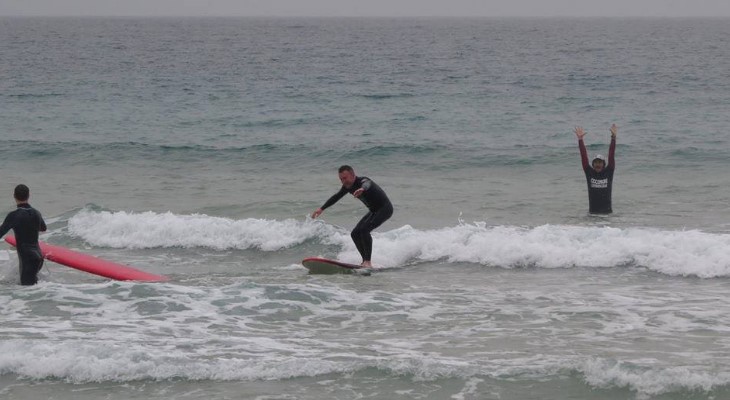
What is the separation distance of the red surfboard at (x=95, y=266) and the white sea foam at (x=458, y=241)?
2.72 m

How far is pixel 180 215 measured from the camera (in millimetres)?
17594

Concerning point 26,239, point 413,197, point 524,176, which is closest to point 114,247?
point 26,239

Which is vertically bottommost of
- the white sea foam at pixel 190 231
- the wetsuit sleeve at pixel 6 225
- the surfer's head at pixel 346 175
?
the white sea foam at pixel 190 231

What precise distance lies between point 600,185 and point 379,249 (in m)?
3.99

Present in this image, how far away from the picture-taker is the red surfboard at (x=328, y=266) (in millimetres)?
13109

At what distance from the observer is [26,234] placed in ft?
38.6

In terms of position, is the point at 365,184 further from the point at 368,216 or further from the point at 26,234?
the point at 26,234

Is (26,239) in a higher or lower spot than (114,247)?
higher

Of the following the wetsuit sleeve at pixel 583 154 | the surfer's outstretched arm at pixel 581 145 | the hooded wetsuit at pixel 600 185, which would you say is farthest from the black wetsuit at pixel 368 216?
the hooded wetsuit at pixel 600 185

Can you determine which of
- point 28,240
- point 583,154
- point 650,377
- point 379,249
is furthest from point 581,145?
point 28,240

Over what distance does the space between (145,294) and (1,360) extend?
2684mm

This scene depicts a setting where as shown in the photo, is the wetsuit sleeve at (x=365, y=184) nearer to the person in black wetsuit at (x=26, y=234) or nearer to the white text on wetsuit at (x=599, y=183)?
the person in black wetsuit at (x=26, y=234)

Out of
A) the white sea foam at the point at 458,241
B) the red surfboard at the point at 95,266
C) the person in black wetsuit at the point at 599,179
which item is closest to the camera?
the red surfboard at the point at 95,266

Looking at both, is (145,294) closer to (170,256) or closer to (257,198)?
(170,256)
